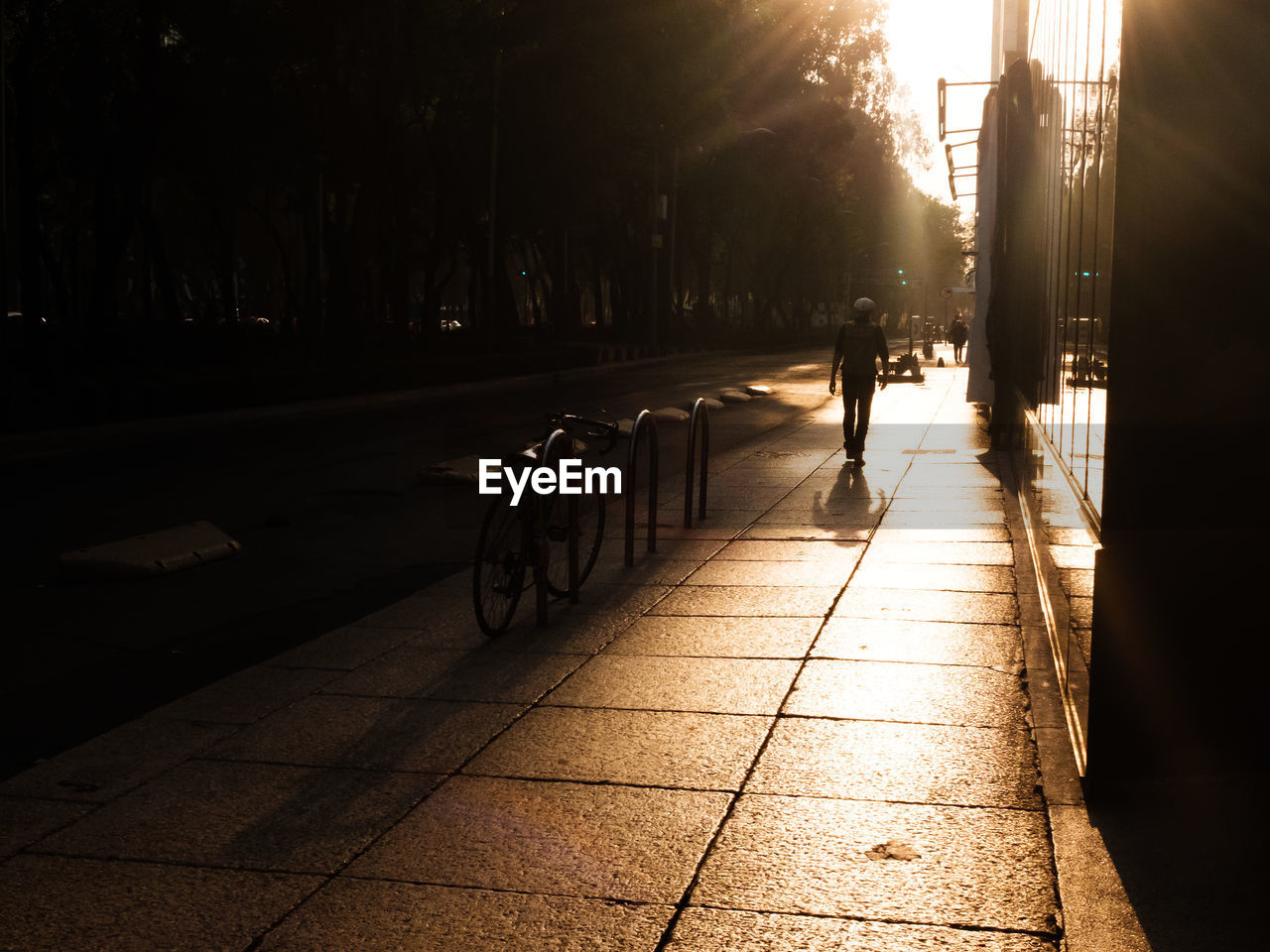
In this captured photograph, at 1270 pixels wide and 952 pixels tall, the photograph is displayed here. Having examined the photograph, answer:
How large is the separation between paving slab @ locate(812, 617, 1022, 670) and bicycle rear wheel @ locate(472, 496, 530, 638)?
4.82 ft

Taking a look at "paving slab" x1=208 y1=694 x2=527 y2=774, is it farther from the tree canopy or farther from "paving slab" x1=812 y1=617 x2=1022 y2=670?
the tree canopy

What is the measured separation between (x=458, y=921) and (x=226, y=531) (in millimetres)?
8514

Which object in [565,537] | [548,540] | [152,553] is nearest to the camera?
[548,540]

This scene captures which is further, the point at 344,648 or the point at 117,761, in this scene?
the point at 344,648

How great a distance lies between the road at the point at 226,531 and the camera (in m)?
6.88

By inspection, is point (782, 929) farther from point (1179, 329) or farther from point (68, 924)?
point (1179, 329)

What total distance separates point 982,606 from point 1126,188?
3.57 m

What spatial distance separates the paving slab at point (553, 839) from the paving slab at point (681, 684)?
3.55 feet

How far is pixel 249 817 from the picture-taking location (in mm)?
4609

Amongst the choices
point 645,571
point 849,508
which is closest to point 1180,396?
point 645,571

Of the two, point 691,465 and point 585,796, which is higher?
point 691,465

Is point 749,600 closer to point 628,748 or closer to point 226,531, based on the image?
point 628,748

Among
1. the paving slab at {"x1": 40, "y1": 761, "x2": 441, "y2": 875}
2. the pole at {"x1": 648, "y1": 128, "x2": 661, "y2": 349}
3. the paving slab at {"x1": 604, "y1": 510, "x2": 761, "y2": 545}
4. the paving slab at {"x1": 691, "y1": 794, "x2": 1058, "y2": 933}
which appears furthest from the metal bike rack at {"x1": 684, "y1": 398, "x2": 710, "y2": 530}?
the pole at {"x1": 648, "y1": 128, "x2": 661, "y2": 349}

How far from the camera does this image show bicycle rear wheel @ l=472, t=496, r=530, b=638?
23.2 feet
